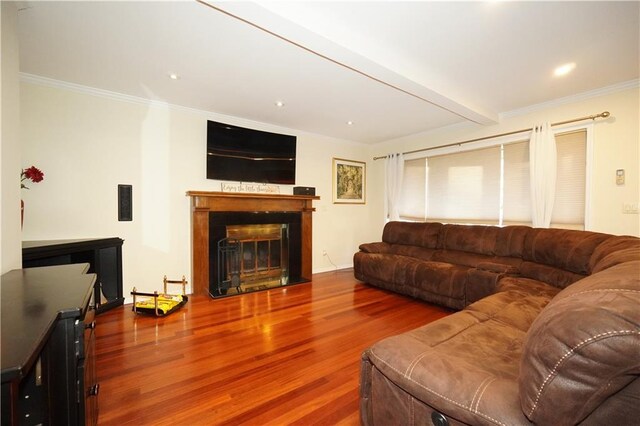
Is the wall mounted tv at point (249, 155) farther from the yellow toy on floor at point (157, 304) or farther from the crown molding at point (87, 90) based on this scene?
the yellow toy on floor at point (157, 304)

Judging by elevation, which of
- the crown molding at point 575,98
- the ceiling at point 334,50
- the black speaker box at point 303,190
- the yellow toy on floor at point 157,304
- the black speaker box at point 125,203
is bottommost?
the yellow toy on floor at point 157,304

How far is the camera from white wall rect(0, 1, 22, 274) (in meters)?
1.42

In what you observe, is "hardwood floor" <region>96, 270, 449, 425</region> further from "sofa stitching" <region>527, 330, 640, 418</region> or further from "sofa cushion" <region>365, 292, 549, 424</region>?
"sofa stitching" <region>527, 330, 640, 418</region>

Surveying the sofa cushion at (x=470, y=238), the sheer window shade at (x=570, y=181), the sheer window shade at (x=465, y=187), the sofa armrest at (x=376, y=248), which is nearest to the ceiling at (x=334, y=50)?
the sheer window shade at (x=570, y=181)

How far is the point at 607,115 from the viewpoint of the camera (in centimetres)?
281

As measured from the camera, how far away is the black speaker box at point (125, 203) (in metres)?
3.10

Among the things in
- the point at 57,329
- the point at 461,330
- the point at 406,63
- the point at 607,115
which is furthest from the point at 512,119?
the point at 57,329

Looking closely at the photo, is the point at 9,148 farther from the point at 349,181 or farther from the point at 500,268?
the point at 349,181

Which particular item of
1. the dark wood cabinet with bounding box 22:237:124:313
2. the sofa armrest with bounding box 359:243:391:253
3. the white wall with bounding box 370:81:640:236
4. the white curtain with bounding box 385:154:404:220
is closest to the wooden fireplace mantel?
the dark wood cabinet with bounding box 22:237:124:313

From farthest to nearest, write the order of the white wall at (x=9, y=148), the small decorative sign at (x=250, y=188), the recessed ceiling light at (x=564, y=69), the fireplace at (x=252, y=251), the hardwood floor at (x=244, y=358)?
1. the small decorative sign at (x=250, y=188)
2. the fireplace at (x=252, y=251)
3. the recessed ceiling light at (x=564, y=69)
4. the hardwood floor at (x=244, y=358)
5. the white wall at (x=9, y=148)

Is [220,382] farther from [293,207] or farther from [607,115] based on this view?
[607,115]

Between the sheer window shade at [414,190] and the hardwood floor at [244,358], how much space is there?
6.03 ft

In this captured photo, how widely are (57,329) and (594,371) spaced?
1614 millimetres

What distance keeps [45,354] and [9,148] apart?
1326mm
